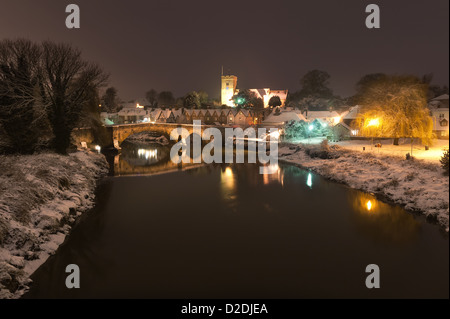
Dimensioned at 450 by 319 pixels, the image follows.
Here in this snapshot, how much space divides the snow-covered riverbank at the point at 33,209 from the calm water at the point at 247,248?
0.76 m

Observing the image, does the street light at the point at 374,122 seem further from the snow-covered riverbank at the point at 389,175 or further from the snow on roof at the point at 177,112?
the snow on roof at the point at 177,112

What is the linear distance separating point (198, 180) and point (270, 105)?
80.5 meters

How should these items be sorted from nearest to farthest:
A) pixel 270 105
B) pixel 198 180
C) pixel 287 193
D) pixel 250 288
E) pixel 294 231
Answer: pixel 250 288
pixel 294 231
pixel 287 193
pixel 198 180
pixel 270 105

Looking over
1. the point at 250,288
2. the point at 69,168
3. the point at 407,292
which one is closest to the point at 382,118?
the point at 407,292

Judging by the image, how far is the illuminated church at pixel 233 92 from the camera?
113 m

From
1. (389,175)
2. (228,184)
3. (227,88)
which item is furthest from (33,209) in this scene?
(227,88)

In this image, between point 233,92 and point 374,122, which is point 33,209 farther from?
point 233,92

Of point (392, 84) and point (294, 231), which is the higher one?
point (392, 84)

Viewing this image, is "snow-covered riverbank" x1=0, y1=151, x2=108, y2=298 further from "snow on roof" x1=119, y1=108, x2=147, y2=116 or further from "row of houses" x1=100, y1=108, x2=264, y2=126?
"snow on roof" x1=119, y1=108, x2=147, y2=116

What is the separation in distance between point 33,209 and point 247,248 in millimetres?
11585

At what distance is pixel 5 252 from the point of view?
12930mm

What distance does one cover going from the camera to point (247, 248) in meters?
15.7

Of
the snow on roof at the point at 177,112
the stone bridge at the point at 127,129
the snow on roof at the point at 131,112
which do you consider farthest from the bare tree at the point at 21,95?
the snow on roof at the point at 131,112
